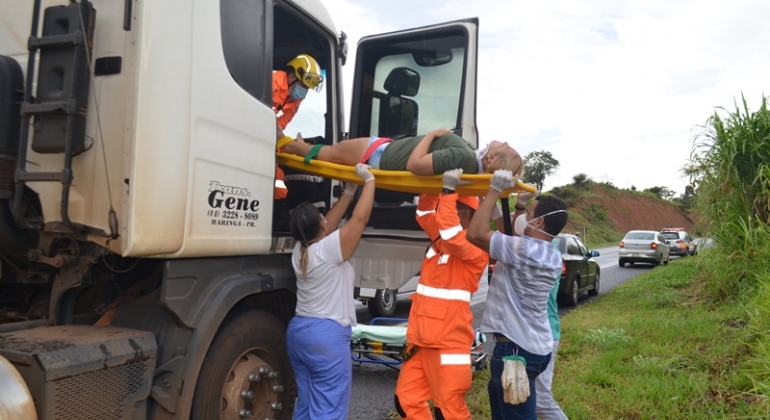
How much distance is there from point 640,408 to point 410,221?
7.36 feet

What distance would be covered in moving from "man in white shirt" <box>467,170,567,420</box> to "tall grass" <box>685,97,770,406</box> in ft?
15.4

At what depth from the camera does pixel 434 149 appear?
365 cm

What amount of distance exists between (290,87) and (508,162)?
57.5 inches

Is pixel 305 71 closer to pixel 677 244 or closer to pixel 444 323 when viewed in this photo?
pixel 444 323

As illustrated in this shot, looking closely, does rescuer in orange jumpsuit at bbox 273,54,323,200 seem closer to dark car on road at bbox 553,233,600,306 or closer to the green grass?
the green grass

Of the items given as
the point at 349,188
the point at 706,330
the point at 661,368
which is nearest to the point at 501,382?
the point at 349,188

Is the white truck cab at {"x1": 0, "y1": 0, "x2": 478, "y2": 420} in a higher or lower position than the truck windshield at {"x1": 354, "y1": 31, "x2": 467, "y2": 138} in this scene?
lower

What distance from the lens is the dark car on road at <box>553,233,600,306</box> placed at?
10930 mm

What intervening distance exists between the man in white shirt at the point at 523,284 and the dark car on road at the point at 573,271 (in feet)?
24.3

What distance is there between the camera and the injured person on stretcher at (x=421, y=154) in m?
3.42

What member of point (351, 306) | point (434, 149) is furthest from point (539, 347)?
point (434, 149)

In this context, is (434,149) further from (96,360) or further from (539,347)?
(96,360)

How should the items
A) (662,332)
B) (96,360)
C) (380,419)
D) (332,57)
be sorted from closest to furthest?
1. (96,360)
2. (332,57)
3. (380,419)
4. (662,332)

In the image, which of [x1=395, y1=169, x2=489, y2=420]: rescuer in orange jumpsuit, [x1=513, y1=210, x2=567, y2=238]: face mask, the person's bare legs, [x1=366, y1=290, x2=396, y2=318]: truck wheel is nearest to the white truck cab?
the person's bare legs
